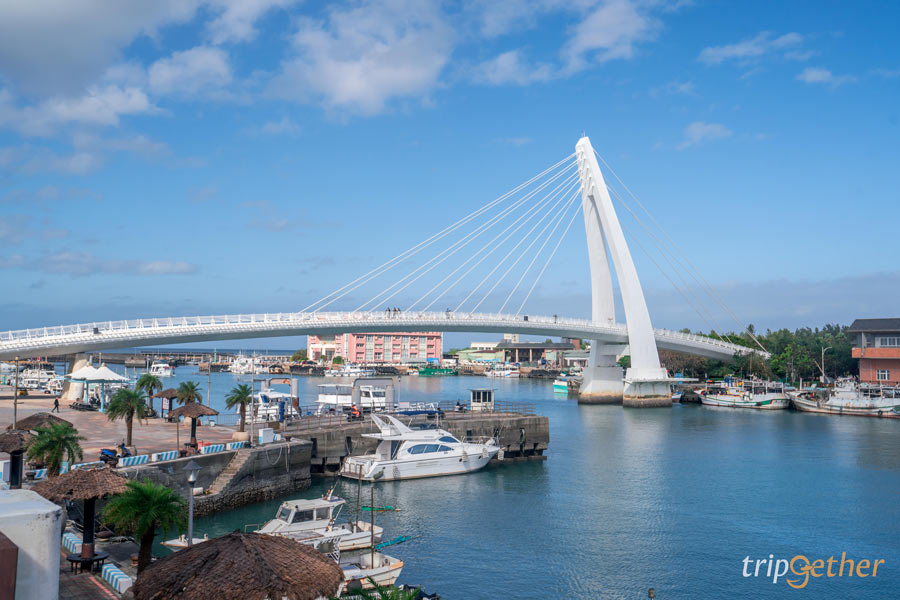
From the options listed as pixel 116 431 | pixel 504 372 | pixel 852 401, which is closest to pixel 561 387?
pixel 852 401

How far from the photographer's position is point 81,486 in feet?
40.8

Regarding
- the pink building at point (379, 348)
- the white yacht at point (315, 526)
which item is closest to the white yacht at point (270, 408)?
the white yacht at point (315, 526)

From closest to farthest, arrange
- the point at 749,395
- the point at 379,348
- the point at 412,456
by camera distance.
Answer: the point at 412,456 → the point at 749,395 → the point at 379,348

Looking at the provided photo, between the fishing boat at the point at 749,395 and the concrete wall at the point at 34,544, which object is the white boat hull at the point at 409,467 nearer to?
the concrete wall at the point at 34,544

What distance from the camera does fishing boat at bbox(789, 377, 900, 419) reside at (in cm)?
5628

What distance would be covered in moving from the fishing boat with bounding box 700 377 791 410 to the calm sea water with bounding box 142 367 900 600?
25949mm

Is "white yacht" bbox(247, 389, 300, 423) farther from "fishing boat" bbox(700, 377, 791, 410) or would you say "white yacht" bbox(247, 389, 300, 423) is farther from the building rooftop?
the building rooftop

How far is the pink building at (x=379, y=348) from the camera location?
150m

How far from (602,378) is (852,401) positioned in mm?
20002

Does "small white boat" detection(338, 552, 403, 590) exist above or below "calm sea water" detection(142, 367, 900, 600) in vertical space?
above

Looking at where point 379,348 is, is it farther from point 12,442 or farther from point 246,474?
point 12,442

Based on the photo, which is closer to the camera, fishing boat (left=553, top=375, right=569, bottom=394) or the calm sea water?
the calm sea water

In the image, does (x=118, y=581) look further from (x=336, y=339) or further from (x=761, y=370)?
(x=336, y=339)

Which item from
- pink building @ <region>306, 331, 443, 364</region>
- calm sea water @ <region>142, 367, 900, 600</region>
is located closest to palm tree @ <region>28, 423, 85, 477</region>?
calm sea water @ <region>142, 367, 900, 600</region>
